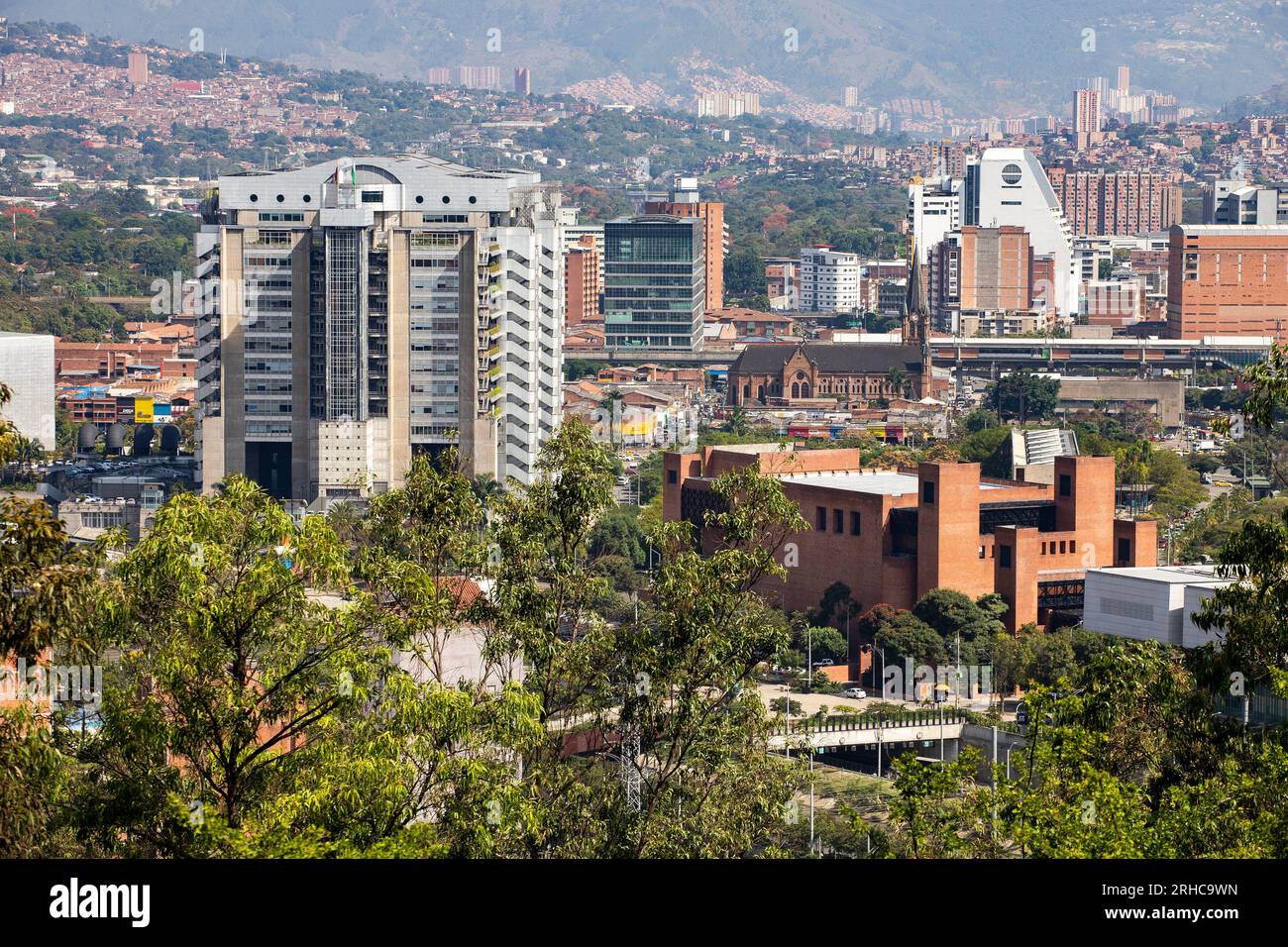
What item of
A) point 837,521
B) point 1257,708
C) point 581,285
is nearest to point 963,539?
point 837,521

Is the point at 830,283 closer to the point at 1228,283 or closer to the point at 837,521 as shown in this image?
the point at 1228,283

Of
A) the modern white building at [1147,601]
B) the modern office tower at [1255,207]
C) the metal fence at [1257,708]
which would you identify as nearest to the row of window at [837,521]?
the modern white building at [1147,601]

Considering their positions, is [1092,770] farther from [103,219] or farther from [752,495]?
[103,219]

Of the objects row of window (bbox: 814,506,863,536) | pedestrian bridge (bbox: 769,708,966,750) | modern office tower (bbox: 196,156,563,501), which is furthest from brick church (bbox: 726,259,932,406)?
pedestrian bridge (bbox: 769,708,966,750)

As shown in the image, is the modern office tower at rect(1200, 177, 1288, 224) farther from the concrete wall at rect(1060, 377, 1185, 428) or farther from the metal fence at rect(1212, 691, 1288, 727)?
the metal fence at rect(1212, 691, 1288, 727)

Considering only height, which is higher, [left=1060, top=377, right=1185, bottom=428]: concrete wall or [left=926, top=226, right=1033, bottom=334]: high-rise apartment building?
[left=926, top=226, right=1033, bottom=334]: high-rise apartment building
